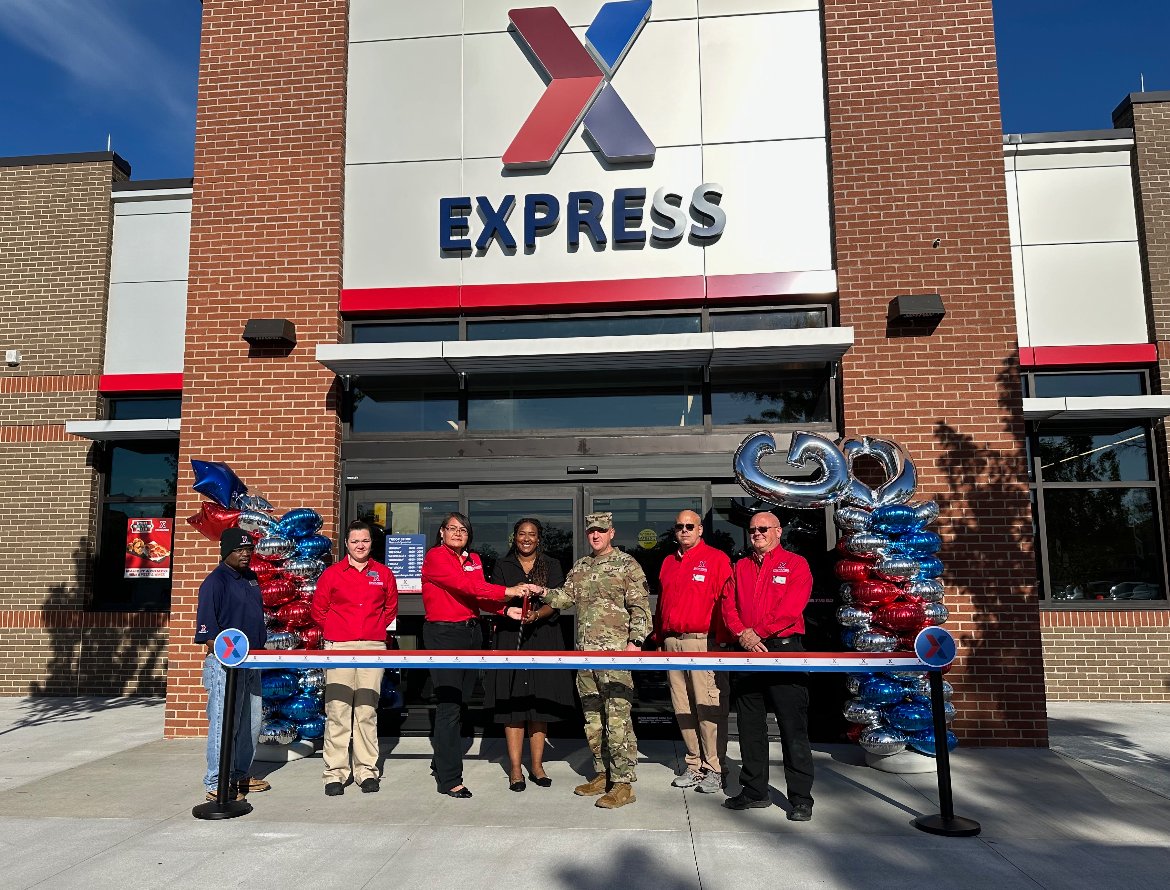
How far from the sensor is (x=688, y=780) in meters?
5.63

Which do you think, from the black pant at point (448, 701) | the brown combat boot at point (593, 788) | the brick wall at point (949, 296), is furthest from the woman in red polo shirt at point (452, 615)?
the brick wall at point (949, 296)

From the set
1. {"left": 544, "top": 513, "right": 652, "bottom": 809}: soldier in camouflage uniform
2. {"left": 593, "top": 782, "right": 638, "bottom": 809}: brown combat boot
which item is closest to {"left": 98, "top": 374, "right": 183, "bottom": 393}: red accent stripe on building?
{"left": 544, "top": 513, "right": 652, "bottom": 809}: soldier in camouflage uniform

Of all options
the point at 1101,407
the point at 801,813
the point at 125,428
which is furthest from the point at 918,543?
the point at 125,428

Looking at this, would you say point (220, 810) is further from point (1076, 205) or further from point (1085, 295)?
point (1076, 205)

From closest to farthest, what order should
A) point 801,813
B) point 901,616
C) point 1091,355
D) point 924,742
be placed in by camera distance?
point 801,813
point 924,742
point 901,616
point 1091,355

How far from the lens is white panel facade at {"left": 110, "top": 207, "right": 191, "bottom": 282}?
10555mm

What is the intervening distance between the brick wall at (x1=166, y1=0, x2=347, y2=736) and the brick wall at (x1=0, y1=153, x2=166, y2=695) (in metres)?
3.37

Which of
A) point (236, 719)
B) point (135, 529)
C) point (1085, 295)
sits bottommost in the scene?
point (236, 719)

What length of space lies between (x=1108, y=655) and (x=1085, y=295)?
436 cm

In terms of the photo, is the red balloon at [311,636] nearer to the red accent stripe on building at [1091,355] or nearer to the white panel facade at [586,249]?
the white panel facade at [586,249]

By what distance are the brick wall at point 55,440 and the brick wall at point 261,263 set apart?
11.0 feet

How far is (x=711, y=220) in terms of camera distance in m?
7.72

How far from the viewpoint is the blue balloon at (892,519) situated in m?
6.27

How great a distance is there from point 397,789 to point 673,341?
410 centimetres
